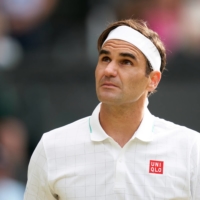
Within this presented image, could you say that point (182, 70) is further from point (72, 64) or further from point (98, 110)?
point (98, 110)

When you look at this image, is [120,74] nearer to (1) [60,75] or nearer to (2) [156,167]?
(2) [156,167]

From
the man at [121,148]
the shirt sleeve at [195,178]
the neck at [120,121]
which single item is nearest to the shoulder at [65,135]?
the man at [121,148]

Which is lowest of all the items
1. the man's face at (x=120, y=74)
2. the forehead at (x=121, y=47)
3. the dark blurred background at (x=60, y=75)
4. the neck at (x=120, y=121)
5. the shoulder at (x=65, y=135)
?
the shoulder at (x=65, y=135)

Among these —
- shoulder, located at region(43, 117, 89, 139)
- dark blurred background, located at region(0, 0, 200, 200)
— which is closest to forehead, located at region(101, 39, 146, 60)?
shoulder, located at region(43, 117, 89, 139)

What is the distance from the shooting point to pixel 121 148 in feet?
15.5

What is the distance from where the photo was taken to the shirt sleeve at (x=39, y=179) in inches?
188

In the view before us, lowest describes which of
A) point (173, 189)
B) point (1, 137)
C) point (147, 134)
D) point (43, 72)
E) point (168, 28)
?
point (173, 189)

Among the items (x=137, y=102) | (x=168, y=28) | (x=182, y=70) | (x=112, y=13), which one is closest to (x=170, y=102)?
(x=182, y=70)

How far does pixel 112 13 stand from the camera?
30.9ft

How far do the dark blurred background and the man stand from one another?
119 inches

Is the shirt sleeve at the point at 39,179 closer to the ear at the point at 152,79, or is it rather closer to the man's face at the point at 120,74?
the man's face at the point at 120,74

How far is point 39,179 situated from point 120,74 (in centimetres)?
85

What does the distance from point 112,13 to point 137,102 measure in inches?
183

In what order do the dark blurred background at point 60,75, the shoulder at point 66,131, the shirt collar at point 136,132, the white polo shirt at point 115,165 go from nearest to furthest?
the white polo shirt at point 115,165 → the shirt collar at point 136,132 → the shoulder at point 66,131 → the dark blurred background at point 60,75
